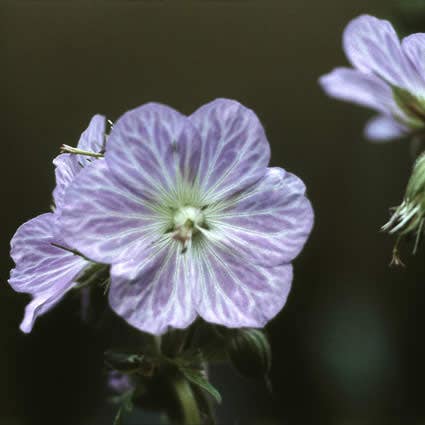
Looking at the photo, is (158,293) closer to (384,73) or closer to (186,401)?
(186,401)

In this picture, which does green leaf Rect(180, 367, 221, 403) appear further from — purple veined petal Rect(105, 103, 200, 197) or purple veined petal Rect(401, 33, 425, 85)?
purple veined petal Rect(401, 33, 425, 85)

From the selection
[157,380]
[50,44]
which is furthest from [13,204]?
[157,380]

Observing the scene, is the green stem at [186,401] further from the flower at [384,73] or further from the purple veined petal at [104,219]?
the flower at [384,73]

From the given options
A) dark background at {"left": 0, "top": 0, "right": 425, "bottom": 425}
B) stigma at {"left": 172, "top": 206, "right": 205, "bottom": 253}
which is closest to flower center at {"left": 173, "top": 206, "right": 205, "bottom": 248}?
stigma at {"left": 172, "top": 206, "right": 205, "bottom": 253}

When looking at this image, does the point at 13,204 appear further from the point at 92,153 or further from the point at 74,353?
the point at 92,153

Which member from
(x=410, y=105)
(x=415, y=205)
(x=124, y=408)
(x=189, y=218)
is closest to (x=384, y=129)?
(x=410, y=105)
